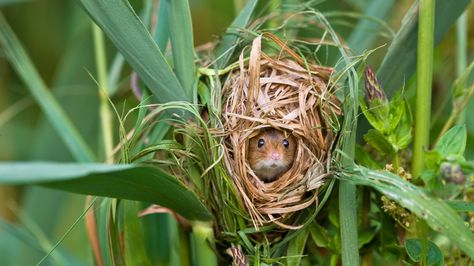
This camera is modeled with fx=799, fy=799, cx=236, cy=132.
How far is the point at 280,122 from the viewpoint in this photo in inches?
45.7

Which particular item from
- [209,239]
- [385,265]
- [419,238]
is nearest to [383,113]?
[419,238]

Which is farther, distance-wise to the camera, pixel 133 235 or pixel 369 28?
pixel 369 28

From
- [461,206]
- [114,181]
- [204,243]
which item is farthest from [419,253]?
[114,181]

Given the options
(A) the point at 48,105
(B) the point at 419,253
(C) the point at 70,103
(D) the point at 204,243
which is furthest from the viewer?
(C) the point at 70,103

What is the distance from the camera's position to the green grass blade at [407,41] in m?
1.15

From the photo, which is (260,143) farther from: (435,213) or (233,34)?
(435,213)

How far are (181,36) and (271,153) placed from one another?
8.6 inches

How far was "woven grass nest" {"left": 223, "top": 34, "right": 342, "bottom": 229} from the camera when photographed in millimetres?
1129

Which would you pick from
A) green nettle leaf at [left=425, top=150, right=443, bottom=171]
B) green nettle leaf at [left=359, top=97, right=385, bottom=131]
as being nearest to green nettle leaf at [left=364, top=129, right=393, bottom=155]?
green nettle leaf at [left=359, top=97, right=385, bottom=131]

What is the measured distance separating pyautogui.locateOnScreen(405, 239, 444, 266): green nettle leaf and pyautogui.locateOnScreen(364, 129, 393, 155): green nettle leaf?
13cm

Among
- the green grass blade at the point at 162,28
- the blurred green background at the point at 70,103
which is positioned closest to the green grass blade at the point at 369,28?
the blurred green background at the point at 70,103

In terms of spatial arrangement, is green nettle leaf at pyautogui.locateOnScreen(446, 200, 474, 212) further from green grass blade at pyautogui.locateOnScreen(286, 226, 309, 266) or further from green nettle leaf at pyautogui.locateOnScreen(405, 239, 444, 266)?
green grass blade at pyautogui.locateOnScreen(286, 226, 309, 266)

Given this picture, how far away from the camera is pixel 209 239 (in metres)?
1.15

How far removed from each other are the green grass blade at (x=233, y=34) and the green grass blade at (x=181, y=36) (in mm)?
87
